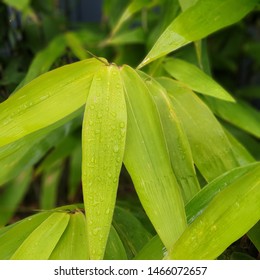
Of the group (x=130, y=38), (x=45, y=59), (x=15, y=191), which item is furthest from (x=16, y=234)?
(x=15, y=191)

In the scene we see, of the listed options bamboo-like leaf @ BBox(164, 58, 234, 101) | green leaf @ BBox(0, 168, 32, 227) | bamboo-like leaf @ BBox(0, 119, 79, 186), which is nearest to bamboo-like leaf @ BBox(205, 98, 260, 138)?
bamboo-like leaf @ BBox(164, 58, 234, 101)

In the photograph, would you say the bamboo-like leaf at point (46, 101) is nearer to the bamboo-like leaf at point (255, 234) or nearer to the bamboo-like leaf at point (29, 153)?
the bamboo-like leaf at point (29, 153)

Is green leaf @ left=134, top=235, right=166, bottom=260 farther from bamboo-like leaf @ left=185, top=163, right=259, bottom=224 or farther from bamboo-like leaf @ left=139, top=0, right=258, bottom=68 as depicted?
bamboo-like leaf @ left=139, top=0, right=258, bottom=68

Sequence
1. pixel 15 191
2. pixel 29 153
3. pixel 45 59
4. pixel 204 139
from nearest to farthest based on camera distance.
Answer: pixel 204 139, pixel 29 153, pixel 45 59, pixel 15 191

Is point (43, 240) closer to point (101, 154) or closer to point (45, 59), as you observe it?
point (101, 154)

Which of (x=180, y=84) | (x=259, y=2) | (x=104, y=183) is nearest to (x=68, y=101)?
(x=104, y=183)
